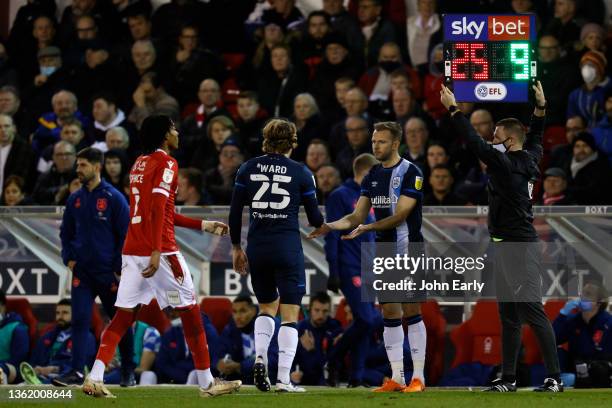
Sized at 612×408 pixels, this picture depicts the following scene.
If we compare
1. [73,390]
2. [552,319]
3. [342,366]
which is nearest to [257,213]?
[73,390]

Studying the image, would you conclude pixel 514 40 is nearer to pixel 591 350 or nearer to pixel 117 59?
pixel 591 350

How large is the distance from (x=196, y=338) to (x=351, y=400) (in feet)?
4.45

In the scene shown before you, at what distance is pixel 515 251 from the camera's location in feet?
41.6

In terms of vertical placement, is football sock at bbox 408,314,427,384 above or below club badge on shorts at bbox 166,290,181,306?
below

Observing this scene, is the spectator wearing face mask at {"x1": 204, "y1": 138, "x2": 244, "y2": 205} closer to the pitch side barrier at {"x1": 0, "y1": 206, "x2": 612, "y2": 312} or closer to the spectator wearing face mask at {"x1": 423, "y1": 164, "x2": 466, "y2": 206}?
the pitch side barrier at {"x1": 0, "y1": 206, "x2": 612, "y2": 312}

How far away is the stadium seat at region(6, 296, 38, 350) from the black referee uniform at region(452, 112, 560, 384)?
6615 millimetres

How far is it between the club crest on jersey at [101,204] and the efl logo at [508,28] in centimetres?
421

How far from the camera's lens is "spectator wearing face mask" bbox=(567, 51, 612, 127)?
1822cm

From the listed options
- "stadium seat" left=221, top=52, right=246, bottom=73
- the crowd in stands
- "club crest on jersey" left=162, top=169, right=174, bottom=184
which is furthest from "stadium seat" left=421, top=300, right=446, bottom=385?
"stadium seat" left=221, top=52, right=246, bottom=73

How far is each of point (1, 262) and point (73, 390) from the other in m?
4.13

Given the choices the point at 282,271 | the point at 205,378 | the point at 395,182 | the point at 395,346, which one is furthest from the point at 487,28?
the point at 205,378

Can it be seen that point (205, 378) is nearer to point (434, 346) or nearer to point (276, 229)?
point (276, 229)

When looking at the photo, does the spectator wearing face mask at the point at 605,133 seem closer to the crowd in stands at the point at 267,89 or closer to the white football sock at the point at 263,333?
the crowd in stands at the point at 267,89

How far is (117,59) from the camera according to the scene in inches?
881
